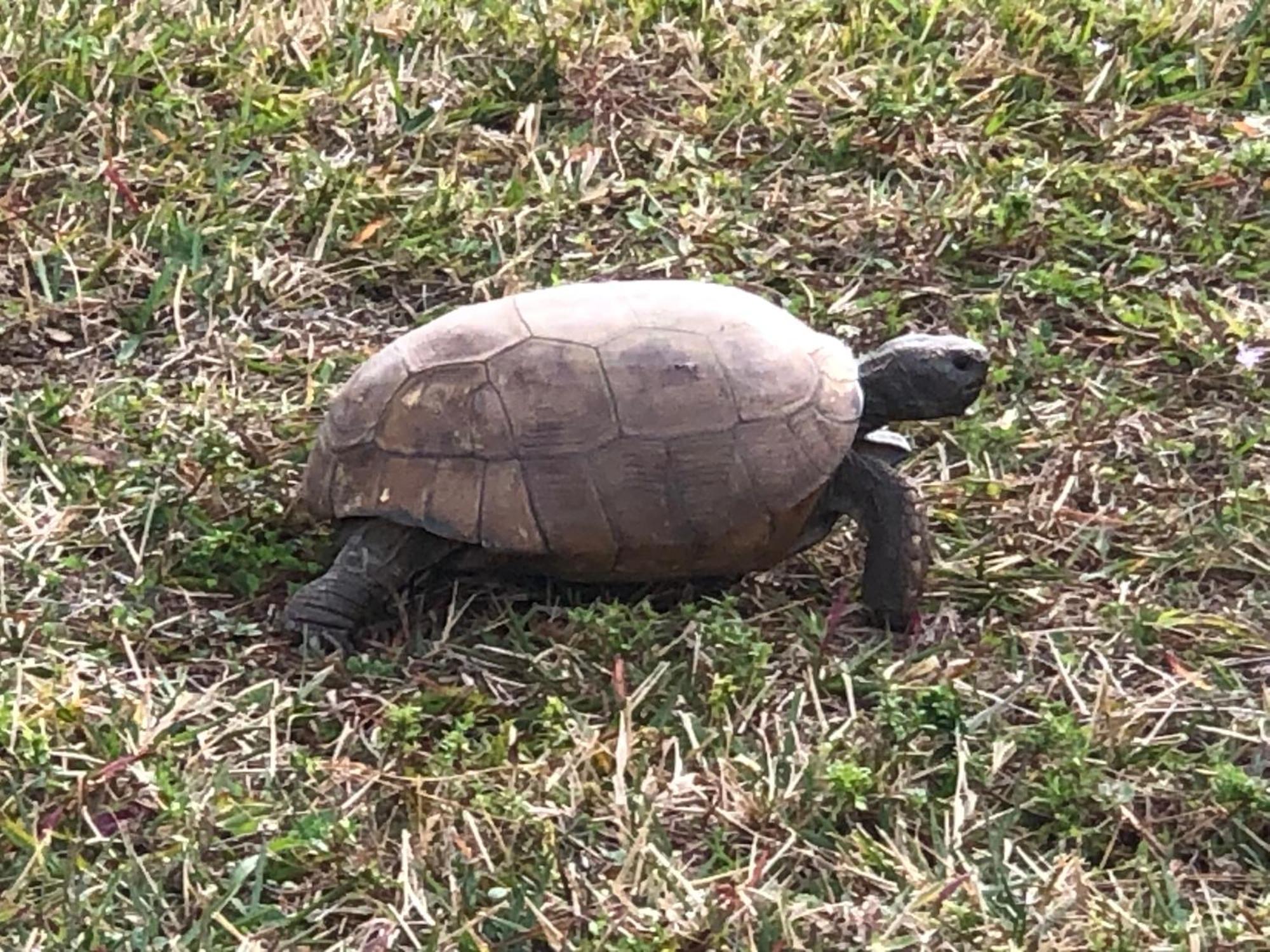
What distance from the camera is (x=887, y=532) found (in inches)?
121

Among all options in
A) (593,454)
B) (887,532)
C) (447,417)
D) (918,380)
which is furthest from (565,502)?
(918,380)

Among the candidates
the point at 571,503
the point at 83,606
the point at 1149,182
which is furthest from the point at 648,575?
the point at 1149,182

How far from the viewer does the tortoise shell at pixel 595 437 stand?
2910mm

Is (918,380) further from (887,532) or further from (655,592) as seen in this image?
(655,592)

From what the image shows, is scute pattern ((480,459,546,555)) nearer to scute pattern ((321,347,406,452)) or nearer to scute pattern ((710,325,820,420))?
scute pattern ((321,347,406,452))

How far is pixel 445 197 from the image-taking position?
4.28 m

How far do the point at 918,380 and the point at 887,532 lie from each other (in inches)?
12.4

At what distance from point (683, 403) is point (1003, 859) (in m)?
0.88

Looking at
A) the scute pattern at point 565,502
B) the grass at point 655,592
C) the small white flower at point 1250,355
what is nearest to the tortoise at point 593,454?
the scute pattern at point 565,502

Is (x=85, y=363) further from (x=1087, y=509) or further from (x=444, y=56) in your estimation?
(x=1087, y=509)

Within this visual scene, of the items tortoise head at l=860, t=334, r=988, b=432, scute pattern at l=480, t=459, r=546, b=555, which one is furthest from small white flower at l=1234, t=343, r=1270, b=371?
scute pattern at l=480, t=459, r=546, b=555

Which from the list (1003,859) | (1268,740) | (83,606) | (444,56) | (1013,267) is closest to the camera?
(1003,859)

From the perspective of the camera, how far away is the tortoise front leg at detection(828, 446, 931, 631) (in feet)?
10.0

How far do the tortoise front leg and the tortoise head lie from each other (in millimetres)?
128
